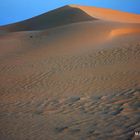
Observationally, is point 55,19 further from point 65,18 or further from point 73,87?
point 73,87

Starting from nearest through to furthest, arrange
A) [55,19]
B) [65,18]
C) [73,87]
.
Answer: [73,87]
[65,18]
[55,19]

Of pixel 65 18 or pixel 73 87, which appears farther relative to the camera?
pixel 65 18

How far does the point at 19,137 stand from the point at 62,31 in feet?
37.2

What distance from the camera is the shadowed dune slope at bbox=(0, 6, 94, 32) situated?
63.8 ft

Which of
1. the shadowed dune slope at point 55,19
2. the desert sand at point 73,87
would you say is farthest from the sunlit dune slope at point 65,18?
the desert sand at point 73,87

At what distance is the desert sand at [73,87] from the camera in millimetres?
3938

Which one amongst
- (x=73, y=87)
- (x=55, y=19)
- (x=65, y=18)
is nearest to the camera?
(x=73, y=87)

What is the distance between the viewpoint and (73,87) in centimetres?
635

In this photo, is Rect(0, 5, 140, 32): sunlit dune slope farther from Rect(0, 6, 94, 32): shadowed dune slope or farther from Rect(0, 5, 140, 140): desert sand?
Rect(0, 5, 140, 140): desert sand

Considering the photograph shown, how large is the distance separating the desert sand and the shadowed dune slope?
6.10 m

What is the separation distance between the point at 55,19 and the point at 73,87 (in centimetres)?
1560

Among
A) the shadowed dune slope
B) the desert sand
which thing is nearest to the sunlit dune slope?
the shadowed dune slope

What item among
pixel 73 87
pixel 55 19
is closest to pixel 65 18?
pixel 55 19

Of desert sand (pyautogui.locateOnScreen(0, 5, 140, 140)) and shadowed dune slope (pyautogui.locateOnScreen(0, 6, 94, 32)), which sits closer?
desert sand (pyautogui.locateOnScreen(0, 5, 140, 140))
